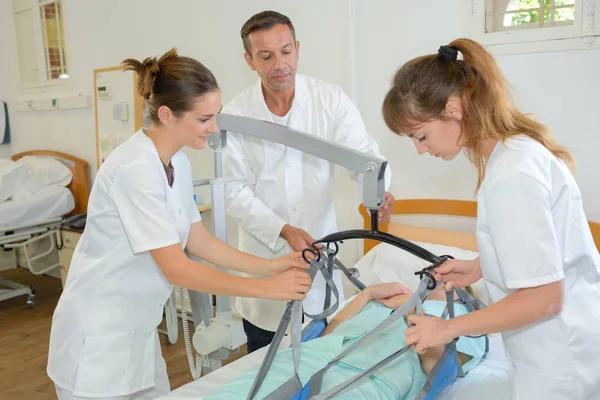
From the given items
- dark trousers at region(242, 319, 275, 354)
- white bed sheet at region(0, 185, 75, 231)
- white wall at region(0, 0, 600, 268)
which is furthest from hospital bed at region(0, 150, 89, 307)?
dark trousers at region(242, 319, 275, 354)

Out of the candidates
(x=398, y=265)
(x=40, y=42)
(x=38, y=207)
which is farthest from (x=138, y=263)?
(x=40, y=42)

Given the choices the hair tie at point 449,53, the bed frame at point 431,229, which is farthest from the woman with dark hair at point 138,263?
the bed frame at point 431,229

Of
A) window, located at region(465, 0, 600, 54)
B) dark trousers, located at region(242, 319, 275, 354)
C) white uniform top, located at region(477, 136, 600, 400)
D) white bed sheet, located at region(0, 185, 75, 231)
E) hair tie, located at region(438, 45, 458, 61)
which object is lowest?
dark trousers, located at region(242, 319, 275, 354)

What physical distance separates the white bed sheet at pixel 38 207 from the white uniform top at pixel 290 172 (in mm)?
2149

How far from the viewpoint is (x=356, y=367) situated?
1.44 m

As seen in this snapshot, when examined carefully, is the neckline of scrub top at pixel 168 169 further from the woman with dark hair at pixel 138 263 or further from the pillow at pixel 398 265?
the pillow at pixel 398 265

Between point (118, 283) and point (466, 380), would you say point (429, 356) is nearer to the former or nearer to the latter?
point (466, 380)

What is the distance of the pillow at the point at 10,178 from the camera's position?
3.55 m

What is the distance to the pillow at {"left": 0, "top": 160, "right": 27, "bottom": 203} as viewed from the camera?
355cm

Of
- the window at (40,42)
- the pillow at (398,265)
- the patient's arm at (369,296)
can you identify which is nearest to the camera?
the patient's arm at (369,296)

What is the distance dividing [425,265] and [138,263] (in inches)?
47.3

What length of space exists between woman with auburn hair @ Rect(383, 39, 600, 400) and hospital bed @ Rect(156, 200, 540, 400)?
0.44 m

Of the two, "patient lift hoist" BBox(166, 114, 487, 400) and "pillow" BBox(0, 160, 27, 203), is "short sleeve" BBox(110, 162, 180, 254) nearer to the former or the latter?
"patient lift hoist" BBox(166, 114, 487, 400)

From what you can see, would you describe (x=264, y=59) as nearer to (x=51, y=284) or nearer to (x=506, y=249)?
(x=506, y=249)
